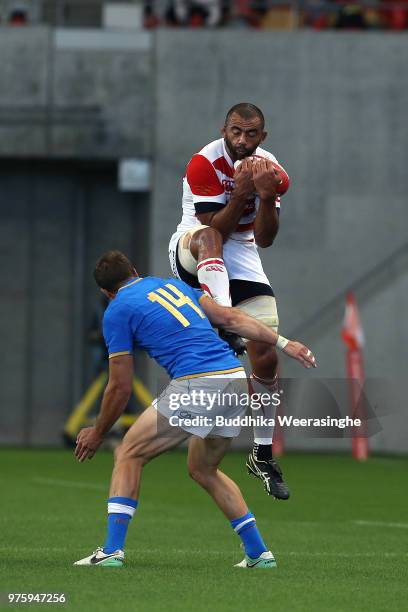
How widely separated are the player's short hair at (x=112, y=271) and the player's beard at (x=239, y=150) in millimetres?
1117

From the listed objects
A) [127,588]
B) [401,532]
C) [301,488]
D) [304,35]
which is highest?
[304,35]

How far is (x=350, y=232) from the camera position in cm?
2506

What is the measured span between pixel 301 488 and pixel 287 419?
7.74 metres

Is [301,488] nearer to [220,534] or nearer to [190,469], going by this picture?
[220,534]

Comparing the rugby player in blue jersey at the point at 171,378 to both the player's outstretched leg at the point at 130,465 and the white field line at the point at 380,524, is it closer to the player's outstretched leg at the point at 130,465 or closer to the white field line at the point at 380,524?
the player's outstretched leg at the point at 130,465

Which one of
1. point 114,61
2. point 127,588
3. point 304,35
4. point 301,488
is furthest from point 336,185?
point 127,588

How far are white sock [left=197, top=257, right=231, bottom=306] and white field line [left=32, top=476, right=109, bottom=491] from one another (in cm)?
743

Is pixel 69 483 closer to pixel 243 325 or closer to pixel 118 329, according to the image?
pixel 118 329

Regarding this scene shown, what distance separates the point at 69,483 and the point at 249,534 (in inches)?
329

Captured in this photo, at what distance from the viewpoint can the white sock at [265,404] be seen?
389 inches

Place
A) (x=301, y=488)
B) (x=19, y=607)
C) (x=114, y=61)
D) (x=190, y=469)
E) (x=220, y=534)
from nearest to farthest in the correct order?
1. (x=19, y=607)
2. (x=190, y=469)
3. (x=220, y=534)
4. (x=301, y=488)
5. (x=114, y=61)

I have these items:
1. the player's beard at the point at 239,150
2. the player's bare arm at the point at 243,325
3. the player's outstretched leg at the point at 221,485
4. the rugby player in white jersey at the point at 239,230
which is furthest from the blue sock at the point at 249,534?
the player's beard at the point at 239,150

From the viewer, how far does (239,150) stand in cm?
955

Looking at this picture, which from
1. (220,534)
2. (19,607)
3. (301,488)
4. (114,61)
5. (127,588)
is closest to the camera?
(19,607)
